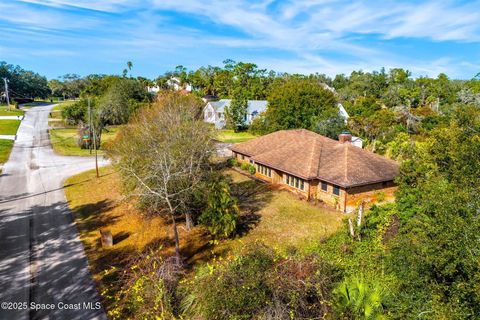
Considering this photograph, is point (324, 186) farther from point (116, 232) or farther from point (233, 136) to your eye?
point (233, 136)

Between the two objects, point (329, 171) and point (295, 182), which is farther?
point (295, 182)

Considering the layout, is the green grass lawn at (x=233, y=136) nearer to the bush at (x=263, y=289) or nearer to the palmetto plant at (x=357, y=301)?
the bush at (x=263, y=289)

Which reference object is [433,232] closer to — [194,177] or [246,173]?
[194,177]

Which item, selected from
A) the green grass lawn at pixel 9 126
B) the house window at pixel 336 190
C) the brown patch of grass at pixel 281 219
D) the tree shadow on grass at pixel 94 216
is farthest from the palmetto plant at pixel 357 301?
the green grass lawn at pixel 9 126

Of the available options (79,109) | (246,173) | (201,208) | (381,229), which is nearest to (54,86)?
(79,109)

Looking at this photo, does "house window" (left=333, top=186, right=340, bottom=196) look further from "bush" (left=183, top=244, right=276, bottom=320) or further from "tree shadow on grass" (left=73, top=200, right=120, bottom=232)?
"tree shadow on grass" (left=73, top=200, right=120, bottom=232)

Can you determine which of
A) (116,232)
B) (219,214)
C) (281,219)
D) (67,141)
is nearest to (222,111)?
(67,141)

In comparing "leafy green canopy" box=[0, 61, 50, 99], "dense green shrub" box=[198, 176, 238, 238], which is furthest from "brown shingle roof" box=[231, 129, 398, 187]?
"leafy green canopy" box=[0, 61, 50, 99]
